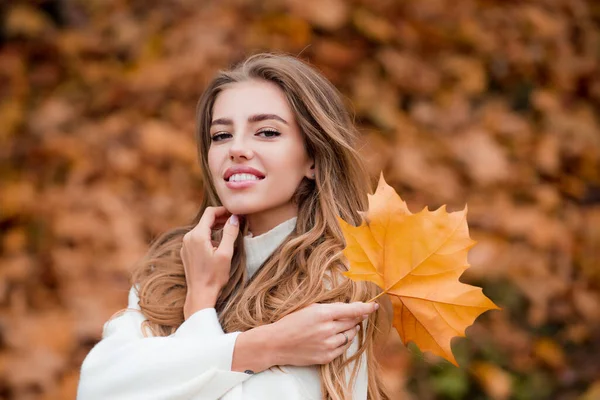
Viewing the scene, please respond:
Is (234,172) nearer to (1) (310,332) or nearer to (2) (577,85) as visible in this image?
(1) (310,332)

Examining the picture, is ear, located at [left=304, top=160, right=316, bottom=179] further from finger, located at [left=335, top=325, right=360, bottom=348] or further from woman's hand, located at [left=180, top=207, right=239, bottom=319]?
finger, located at [left=335, top=325, right=360, bottom=348]

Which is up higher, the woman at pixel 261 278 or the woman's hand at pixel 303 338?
the woman at pixel 261 278

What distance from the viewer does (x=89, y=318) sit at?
3.74m

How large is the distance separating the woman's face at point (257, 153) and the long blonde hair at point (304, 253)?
1.9 inches

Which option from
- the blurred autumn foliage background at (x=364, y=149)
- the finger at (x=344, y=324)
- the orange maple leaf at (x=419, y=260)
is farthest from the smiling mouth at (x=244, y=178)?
the blurred autumn foliage background at (x=364, y=149)

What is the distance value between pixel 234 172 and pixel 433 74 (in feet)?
9.03

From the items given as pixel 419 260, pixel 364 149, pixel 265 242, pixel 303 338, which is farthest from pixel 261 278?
pixel 364 149

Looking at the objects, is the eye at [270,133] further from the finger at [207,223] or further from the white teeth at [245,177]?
the finger at [207,223]

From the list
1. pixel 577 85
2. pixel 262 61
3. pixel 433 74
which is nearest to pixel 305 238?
pixel 262 61

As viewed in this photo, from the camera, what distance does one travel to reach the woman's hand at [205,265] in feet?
6.55

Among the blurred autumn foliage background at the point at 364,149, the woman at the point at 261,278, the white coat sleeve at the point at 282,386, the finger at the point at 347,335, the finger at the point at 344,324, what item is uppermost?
the blurred autumn foliage background at the point at 364,149

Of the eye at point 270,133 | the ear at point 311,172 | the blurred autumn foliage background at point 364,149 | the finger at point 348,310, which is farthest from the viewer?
the blurred autumn foliage background at point 364,149

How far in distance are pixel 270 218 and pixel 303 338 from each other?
47 centimetres

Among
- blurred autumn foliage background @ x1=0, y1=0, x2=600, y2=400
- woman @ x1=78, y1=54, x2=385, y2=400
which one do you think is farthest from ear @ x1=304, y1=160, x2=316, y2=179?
blurred autumn foliage background @ x1=0, y1=0, x2=600, y2=400
